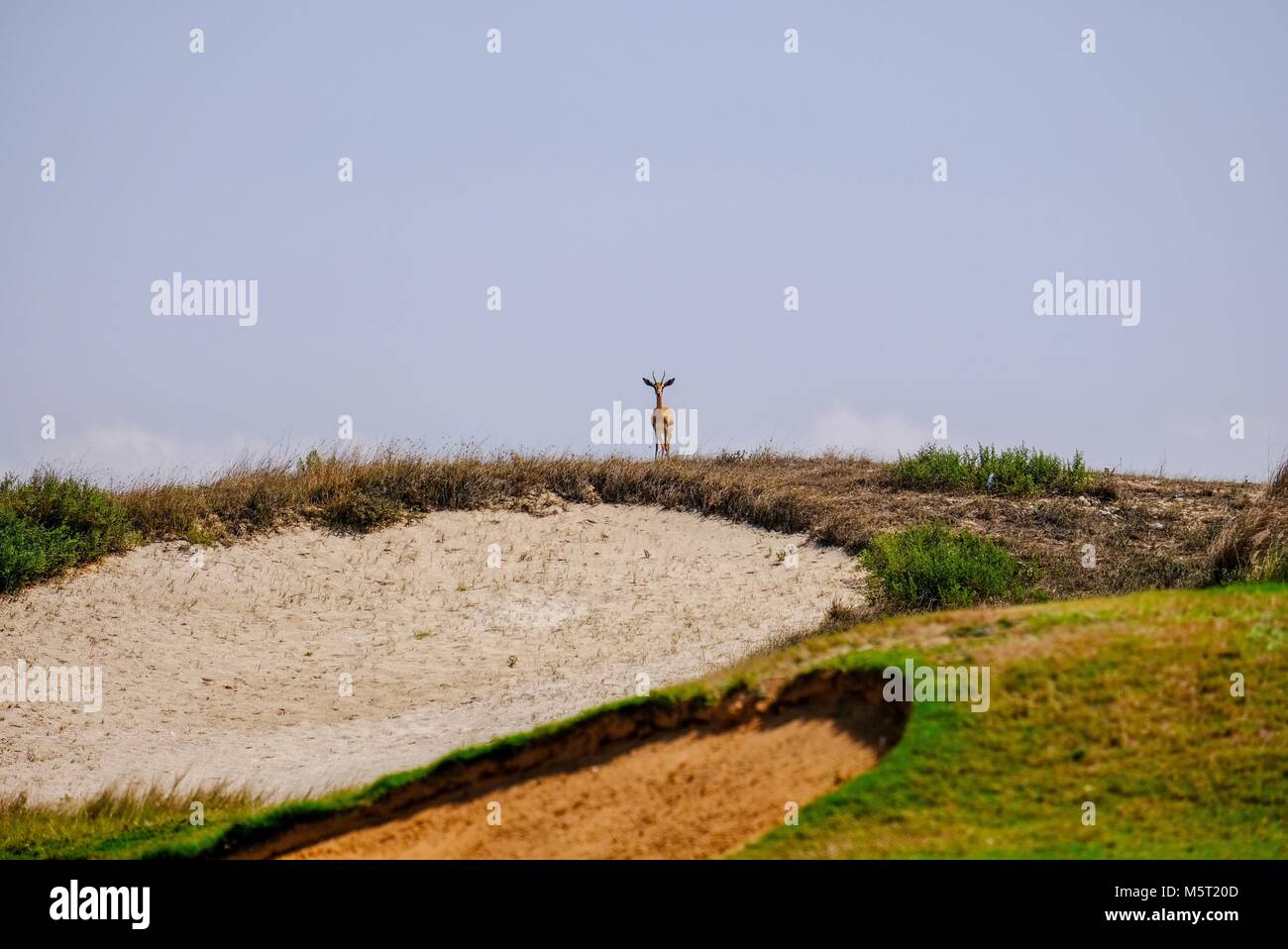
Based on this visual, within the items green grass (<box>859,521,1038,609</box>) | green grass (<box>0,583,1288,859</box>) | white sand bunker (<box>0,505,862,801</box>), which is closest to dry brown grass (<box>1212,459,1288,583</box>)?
green grass (<box>859,521,1038,609</box>)

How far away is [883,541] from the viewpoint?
24.5 m

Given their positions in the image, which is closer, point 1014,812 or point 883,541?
point 1014,812

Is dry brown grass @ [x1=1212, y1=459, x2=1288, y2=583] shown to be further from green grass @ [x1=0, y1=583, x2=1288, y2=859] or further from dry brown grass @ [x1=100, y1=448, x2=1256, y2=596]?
green grass @ [x1=0, y1=583, x2=1288, y2=859]

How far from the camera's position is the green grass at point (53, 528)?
23.8m

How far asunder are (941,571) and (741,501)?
6613mm

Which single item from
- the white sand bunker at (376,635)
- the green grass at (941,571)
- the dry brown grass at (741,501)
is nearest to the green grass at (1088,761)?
the white sand bunker at (376,635)

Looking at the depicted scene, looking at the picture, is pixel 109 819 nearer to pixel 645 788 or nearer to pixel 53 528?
pixel 645 788

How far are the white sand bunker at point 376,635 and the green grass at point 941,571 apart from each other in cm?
79

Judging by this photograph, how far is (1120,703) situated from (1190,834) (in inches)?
54.8

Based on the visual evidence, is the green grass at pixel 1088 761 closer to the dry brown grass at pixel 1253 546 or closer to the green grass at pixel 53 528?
the dry brown grass at pixel 1253 546
